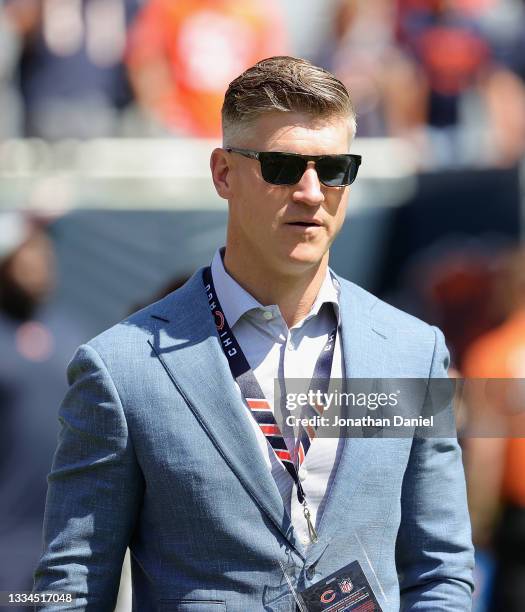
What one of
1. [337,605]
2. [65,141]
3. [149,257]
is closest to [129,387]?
[337,605]

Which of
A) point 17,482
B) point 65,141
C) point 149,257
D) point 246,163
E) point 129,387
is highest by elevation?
point 246,163

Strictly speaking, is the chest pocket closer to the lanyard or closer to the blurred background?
the lanyard

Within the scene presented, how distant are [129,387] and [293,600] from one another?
0.51m

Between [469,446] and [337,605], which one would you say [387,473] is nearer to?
[337,605]

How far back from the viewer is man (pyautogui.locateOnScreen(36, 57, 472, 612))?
7.97 ft

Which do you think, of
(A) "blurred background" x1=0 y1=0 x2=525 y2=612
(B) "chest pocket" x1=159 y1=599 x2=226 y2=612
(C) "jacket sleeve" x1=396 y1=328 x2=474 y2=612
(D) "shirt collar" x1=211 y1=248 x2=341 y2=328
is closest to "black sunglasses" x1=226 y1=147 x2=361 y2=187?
(D) "shirt collar" x1=211 y1=248 x2=341 y2=328

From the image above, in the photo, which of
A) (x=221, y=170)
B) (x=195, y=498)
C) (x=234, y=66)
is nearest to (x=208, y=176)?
(x=234, y=66)

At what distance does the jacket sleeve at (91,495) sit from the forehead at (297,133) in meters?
0.54

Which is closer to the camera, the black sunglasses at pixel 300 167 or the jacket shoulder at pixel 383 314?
the black sunglasses at pixel 300 167

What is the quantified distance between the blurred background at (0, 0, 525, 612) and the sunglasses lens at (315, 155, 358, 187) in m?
2.93

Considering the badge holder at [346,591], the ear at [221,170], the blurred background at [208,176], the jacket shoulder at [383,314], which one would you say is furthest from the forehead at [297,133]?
the blurred background at [208,176]

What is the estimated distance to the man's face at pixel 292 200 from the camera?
2.49m

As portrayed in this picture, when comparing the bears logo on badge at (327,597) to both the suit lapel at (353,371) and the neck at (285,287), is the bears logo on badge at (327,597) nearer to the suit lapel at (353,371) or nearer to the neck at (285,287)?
the suit lapel at (353,371)

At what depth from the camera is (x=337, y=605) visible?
246 cm
